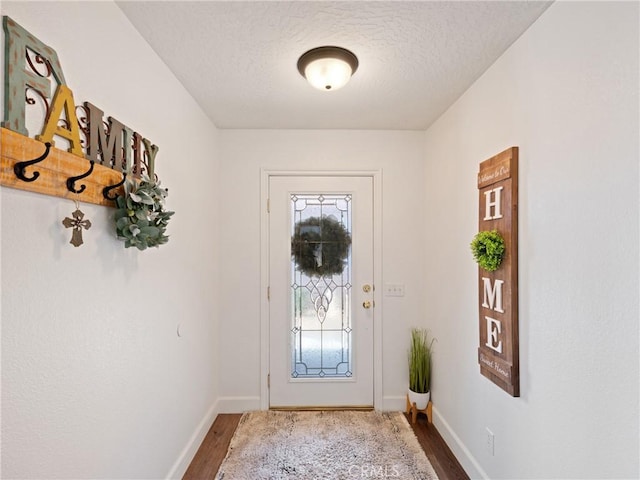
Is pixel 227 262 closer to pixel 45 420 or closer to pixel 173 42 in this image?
pixel 173 42

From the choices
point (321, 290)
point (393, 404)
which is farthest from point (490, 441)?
point (321, 290)

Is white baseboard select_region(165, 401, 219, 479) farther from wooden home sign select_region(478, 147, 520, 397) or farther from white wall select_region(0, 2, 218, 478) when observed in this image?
wooden home sign select_region(478, 147, 520, 397)

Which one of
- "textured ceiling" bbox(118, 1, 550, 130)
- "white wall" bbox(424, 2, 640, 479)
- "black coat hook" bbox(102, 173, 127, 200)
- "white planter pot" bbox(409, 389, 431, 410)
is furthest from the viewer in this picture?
"white planter pot" bbox(409, 389, 431, 410)

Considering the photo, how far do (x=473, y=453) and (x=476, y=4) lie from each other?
2370mm

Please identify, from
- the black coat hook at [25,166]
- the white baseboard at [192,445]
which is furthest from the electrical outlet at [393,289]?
the black coat hook at [25,166]

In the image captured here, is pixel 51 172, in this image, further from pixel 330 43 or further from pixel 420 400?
pixel 420 400

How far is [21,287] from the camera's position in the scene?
98 cm

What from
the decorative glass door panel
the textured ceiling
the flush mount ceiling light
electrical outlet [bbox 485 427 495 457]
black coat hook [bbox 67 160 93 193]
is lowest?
electrical outlet [bbox 485 427 495 457]

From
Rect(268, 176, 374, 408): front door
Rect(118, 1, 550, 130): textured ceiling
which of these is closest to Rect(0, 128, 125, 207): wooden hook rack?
Rect(118, 1, 550, 130): textured ceiling

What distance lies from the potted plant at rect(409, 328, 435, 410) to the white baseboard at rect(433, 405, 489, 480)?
12cm

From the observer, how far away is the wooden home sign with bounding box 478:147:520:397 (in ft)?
5.49

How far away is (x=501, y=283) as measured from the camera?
5.84 feet

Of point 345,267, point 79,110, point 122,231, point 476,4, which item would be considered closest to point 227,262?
point 345,267

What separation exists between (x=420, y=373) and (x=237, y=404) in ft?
5.12
